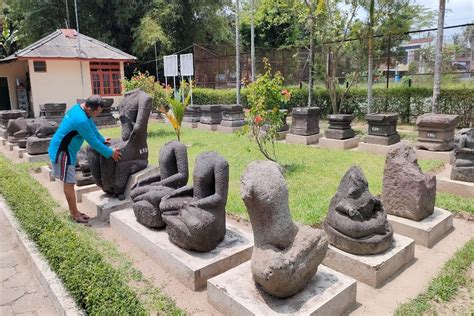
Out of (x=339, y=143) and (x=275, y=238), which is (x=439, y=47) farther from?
(x=275, y=238)

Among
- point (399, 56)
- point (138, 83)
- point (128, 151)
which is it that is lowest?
point (128, 151)

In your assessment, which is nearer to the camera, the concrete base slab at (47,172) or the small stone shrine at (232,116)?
the concrete base slab at (47,172)

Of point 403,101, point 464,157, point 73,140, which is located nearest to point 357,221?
point 464,157

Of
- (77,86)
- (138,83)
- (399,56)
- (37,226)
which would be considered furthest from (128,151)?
(77,86)

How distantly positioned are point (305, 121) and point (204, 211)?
293 inches

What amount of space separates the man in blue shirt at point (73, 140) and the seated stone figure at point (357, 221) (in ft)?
10.3

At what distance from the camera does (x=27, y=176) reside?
7.63 metres

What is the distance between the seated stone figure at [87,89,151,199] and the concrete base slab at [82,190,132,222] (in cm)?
12

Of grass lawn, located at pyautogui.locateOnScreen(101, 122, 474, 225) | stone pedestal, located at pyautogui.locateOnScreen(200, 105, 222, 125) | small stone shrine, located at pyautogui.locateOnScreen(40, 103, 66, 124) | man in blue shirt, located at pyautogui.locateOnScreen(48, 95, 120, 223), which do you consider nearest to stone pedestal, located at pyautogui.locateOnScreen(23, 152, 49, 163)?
grass lawn, located at pyautogui.locateOnScreen(101, 122, 474, 225)

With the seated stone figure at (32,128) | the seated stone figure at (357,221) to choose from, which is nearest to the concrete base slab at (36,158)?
the seated stone figure at (32,128)

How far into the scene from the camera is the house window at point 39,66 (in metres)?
18.0

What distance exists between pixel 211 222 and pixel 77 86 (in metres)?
18.1

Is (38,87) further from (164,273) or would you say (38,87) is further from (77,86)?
(164,273)

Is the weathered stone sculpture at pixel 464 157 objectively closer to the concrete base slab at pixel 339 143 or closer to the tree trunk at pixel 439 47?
the concrete base slab at pixel 339 143
